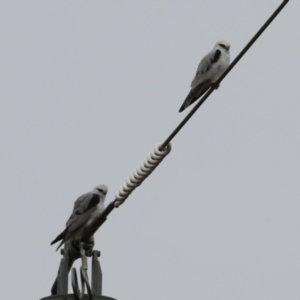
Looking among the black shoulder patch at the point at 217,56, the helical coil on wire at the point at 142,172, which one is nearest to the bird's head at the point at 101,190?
the black shoulder patch at the point at 217,56

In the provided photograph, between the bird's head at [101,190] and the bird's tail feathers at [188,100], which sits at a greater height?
the bird's tail feathers at [188,100]

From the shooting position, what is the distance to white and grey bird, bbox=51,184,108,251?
976cm

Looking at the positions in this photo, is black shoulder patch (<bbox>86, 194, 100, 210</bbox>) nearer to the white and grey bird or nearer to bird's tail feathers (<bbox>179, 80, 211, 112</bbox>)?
the white and grey bird

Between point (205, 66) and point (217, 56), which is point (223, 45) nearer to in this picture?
point (217, 56)

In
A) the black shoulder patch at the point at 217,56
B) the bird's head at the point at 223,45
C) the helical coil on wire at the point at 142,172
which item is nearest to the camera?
the helical coil on wire at the point at 142,172

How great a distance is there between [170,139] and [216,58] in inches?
215

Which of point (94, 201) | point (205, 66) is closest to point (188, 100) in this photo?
point (205, 66)

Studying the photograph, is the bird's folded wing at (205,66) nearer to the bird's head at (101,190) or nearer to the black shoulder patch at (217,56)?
the black shoulder patch at (217,56)

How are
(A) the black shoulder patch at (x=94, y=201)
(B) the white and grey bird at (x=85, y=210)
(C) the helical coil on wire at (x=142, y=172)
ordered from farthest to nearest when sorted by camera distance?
(A) the black shoulder patch at (x=94, y=201)
(B) the white and grey bird at (x=85, y=210)
(C) the helical coil on wire at (x=142, y=172)

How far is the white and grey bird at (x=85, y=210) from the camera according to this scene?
976cm

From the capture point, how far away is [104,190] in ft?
38.4

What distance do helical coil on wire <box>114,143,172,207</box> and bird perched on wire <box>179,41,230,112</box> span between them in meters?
4.64

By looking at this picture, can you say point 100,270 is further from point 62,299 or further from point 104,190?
point 104,190

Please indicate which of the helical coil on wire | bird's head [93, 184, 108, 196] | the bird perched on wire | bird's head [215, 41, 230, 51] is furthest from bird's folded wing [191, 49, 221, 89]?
the helical coil on wire
